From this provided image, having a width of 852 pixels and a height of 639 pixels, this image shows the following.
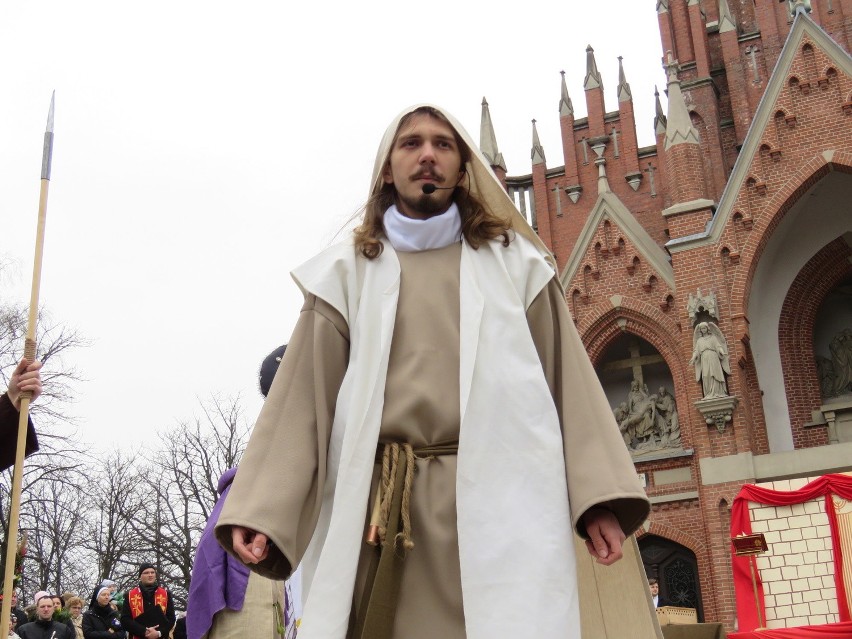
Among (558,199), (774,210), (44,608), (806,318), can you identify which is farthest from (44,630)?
(558,199)

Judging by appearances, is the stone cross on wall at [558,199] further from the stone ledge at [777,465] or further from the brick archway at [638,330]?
the stone ledge at [777,465]

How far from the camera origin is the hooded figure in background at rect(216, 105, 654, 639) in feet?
8.68

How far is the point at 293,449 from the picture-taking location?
2844 millimetres

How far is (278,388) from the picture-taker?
2.97 meters

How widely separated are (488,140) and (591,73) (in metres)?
2.73

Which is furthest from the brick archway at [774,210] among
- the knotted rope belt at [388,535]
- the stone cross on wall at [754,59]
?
the knotted rope belt at [388,535]

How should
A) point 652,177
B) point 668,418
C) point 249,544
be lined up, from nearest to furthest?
point 249,544 < point 668,418 < point 652,177

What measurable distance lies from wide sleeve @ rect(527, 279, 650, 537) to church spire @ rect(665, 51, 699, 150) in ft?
54.2

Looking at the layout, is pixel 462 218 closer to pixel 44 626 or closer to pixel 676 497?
pixel 44 626

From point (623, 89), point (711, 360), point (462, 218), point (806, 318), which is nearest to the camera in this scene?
point (462, 218)

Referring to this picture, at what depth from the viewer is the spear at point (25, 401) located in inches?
133

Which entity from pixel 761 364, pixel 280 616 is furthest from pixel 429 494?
pixel 761 364

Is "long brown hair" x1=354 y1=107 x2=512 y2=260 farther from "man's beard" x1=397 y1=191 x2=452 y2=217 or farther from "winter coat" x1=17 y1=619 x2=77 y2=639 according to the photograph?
"winter coat" x1=17 y1=619 x2=77 y2=639

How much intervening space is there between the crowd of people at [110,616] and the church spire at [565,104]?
1457 centimetres
